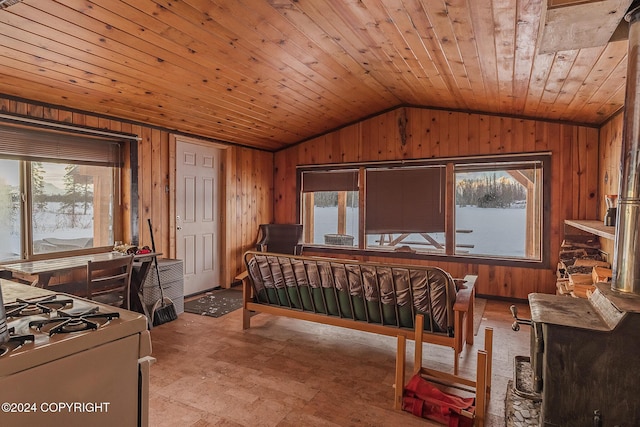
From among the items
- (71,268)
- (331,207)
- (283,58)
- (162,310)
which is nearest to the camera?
(71,268)

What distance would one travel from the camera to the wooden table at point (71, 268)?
292 cm

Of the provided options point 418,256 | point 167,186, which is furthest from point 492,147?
point 167,186

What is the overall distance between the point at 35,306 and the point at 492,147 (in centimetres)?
496

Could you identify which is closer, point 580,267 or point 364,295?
point 364,295

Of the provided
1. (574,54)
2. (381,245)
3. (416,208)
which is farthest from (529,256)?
(574,54)

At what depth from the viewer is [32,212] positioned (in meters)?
3.40

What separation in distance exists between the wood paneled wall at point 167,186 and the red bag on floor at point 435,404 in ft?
11.1

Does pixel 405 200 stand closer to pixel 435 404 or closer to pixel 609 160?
pixel 609 160

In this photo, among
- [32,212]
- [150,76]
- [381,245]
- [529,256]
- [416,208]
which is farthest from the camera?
[381,245]

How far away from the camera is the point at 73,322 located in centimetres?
101

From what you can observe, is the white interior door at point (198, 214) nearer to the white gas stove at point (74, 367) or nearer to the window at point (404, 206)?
the window at point (404, 206)

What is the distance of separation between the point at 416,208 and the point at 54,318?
4.78m

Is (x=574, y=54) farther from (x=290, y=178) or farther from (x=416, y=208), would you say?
(x=290, y=178)

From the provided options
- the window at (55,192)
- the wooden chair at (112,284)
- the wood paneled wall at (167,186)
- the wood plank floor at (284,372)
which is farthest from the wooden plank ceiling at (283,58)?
the wood plank floor at (284,372)
